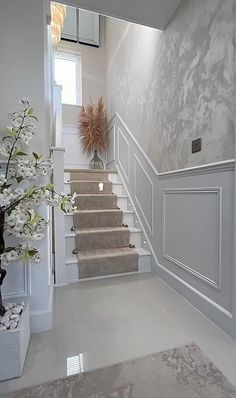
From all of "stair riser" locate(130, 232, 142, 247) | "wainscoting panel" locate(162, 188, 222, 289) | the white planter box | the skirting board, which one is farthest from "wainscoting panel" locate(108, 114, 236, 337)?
the white planter box

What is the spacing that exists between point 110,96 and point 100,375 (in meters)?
4.53

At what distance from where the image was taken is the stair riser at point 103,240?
8.53ft

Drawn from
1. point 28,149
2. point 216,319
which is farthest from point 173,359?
point 28,149

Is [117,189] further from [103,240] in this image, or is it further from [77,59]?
[77,59]

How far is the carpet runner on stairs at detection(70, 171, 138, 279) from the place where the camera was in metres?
2.40

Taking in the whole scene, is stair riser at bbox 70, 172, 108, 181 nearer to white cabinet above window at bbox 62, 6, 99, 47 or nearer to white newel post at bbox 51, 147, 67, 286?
white newel post at bbox 51, 147, 67, 286

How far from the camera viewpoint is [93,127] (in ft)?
15.8

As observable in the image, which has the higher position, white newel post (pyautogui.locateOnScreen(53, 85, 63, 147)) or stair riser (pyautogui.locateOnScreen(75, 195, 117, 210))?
white newel post (pyautogui.locateOnScreen(53, 85, 63, 147))

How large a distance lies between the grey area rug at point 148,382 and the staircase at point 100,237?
1210 mm

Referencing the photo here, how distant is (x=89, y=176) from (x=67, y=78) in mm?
2714

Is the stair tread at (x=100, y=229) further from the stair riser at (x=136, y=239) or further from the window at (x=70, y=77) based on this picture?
the window at (x=70, y=77)

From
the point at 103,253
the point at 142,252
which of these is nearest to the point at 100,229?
the point at 103,253

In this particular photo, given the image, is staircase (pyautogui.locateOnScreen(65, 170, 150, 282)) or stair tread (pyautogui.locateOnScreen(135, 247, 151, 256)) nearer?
staircase (pyautogui.locateOnScreen(65, 170, 150, 282))

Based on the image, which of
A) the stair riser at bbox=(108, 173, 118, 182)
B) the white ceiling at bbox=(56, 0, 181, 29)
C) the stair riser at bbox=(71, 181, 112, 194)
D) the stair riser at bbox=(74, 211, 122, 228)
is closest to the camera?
the white ceiling at bbox=(56, 0, 181, 29)
